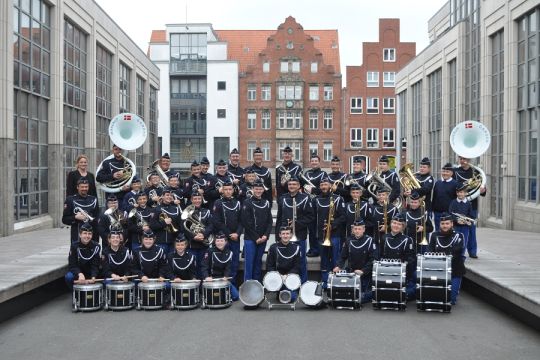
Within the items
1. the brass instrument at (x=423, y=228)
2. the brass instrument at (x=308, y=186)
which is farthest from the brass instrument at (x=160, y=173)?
the brass instrument at (x=423, y=228)

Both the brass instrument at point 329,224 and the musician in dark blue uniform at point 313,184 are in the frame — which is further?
the musician in dark blue uniform at point 313,184

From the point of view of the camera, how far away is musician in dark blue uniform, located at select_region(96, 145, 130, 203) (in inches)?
487

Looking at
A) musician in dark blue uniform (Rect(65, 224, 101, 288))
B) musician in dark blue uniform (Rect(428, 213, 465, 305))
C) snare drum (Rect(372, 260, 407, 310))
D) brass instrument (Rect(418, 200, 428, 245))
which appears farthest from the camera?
brass instrument (Rect(418, 200, 428, 245))

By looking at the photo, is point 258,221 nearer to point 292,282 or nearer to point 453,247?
point 292,282

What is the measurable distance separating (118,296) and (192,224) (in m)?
1.96

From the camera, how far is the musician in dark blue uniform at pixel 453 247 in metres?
10.2

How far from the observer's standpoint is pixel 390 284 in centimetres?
971

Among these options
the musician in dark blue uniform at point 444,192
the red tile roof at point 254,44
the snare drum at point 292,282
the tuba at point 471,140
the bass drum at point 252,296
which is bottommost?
the bass drum at point 252,296

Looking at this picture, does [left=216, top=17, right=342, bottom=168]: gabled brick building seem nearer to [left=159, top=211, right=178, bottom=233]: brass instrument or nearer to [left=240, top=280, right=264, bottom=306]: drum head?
[left=159, top=211, right=178, bottom=233]: brass instrument

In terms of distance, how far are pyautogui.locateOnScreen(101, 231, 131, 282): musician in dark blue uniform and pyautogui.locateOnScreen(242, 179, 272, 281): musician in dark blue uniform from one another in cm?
209

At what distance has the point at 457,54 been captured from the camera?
26625 mm

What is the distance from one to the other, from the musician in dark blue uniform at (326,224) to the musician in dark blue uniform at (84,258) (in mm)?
3915

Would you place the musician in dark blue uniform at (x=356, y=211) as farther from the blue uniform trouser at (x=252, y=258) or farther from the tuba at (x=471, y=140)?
the tuba at (x=471, y=140)

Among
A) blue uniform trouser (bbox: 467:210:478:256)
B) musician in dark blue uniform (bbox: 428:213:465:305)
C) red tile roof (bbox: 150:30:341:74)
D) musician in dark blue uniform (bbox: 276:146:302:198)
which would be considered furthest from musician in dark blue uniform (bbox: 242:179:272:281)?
red tile roof (bbox: 150:30:341:74)
